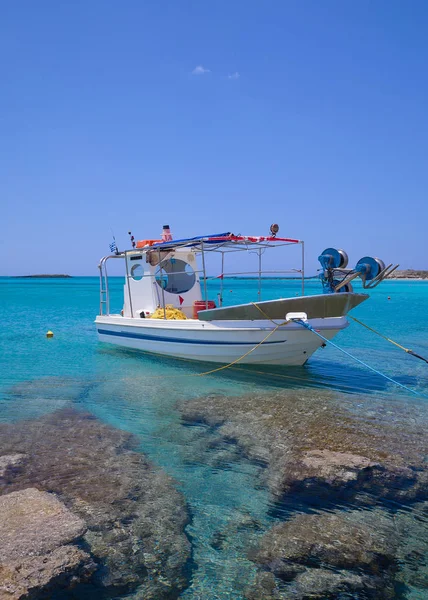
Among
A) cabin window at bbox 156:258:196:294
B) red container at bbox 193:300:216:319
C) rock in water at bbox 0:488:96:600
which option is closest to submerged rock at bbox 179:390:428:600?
rock in water at bbox 0:488:96:600

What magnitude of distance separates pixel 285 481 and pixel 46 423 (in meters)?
4.69

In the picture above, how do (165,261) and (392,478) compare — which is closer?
(392,478)

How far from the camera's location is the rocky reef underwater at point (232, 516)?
14.2 feet

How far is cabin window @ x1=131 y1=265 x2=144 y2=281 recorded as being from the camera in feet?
51.2

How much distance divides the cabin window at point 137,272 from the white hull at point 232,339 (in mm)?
1625

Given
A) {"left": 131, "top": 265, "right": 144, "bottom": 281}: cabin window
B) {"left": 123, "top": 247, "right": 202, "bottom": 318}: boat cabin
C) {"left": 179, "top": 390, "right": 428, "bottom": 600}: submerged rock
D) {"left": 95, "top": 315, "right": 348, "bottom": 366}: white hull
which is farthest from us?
{"left": 131, "top": 265, "right": 144, "bottom": 281}: cabin window

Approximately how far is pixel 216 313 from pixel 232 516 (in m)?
7.24

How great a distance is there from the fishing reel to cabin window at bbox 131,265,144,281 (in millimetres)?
6150

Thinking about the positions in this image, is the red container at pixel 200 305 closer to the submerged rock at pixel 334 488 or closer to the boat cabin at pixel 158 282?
the boat cabin at pixel 158 282

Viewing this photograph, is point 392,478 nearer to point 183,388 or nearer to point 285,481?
point 285,481

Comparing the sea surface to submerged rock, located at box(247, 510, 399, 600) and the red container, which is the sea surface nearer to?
submerged rock, located at box(247, 510, 399, 600)

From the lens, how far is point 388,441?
7.57 m

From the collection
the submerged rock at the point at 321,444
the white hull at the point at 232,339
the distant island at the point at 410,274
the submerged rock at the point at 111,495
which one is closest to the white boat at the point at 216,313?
the white hull at the point at 232,339

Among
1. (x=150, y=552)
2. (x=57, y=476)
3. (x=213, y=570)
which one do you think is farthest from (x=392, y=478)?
(x=57, y=476)
